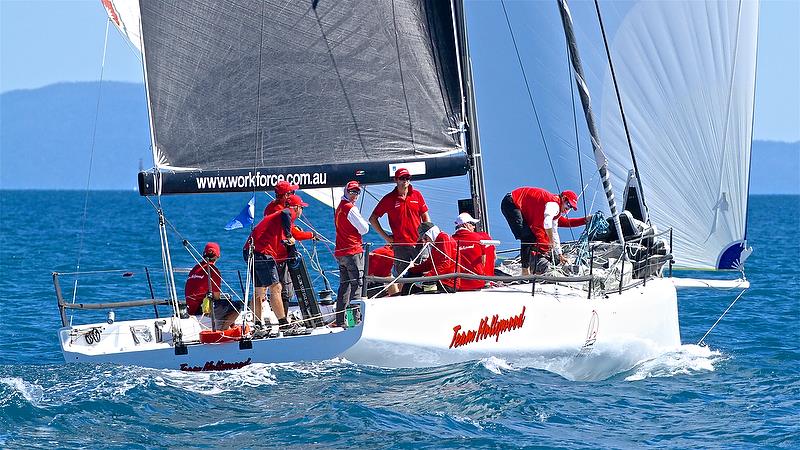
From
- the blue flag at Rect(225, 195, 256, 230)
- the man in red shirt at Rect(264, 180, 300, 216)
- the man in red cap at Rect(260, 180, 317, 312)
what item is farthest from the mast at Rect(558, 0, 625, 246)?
the blue flag at Rect(225, 195, 256, 230)

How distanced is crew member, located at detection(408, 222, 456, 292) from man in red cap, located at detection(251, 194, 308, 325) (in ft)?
4.48

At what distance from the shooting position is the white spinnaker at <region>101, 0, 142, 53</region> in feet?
41.1

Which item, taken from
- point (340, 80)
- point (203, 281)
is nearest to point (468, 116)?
point (340, 80)

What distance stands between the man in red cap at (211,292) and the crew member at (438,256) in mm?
1986

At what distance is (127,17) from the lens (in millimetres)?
12656

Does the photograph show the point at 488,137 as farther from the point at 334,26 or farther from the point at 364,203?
the point at 334,26

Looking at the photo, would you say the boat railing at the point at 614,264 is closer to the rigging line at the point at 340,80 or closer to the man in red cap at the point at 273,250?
the man in red cap at the point at 273,250

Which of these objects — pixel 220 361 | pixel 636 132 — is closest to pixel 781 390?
pixel 636 132

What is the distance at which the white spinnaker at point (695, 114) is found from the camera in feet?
48.5

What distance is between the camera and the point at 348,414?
10461 millimetres

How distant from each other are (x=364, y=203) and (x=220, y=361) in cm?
545

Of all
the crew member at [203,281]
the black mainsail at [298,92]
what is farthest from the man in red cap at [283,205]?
the crew member at [203,281]

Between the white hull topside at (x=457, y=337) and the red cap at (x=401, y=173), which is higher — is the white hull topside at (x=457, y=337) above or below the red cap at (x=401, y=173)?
below

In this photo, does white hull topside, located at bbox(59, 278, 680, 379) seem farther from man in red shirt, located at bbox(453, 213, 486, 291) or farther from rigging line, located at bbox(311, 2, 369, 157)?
rigging line, located at bbox(311, 2, 369, 157)
